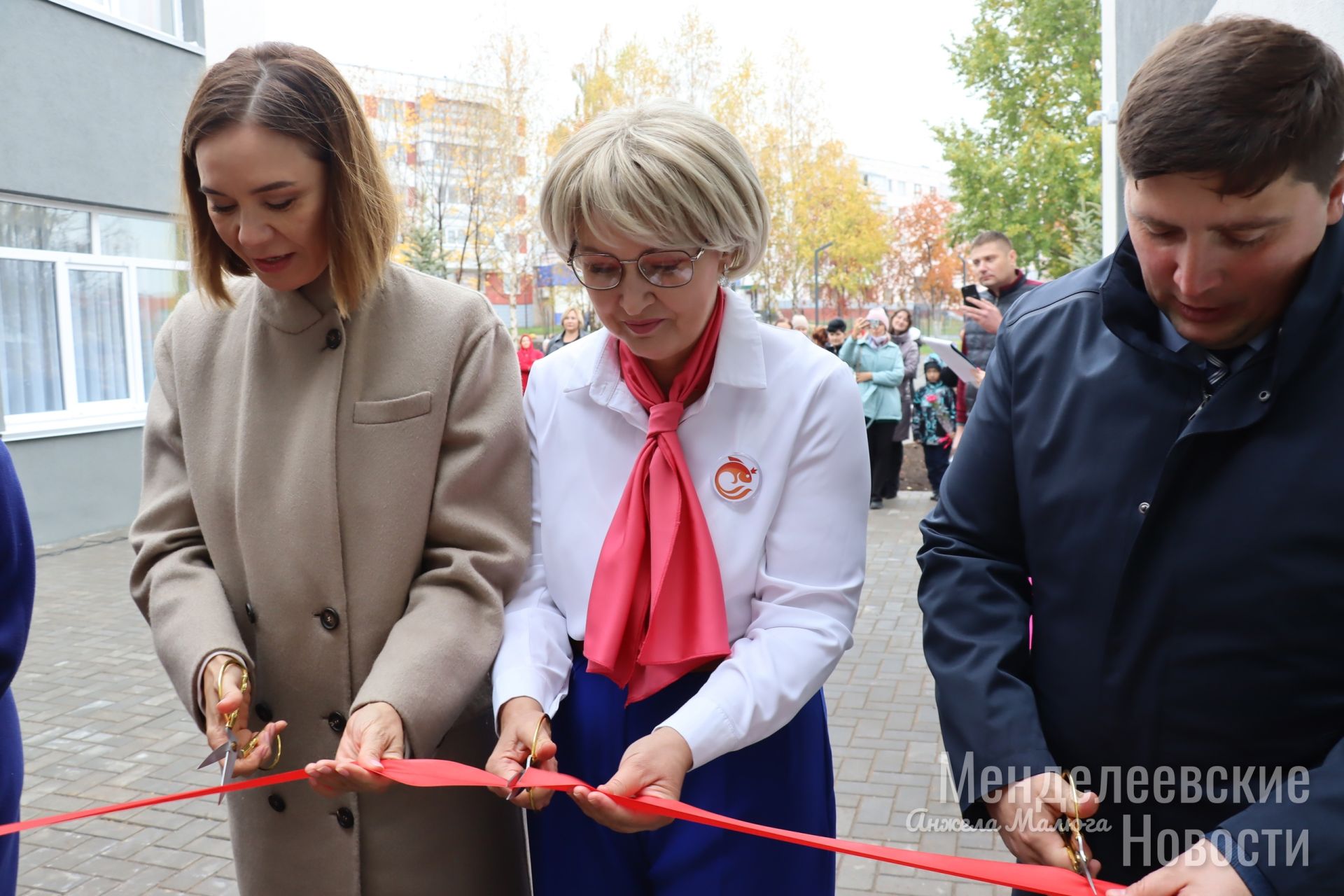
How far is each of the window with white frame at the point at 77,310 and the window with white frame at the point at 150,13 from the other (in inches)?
83.8

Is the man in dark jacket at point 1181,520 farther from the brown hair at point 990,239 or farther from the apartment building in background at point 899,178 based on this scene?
the apartment building in background at point 899,178

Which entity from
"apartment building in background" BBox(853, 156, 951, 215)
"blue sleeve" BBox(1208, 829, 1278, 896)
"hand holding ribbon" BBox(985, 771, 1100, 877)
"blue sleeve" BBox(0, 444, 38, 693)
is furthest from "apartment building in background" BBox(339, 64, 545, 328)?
"apartment building in background" BBox(853, 156, 951, 215)

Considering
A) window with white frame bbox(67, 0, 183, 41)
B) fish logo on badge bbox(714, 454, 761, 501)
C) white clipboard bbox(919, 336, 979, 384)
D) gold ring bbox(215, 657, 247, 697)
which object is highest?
window with white frame bbox(67, 0, 183, 41)

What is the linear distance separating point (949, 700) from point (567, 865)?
0.73 metres

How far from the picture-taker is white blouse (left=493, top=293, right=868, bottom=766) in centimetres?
191

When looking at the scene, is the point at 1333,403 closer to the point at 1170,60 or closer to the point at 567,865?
the point at 1170,60

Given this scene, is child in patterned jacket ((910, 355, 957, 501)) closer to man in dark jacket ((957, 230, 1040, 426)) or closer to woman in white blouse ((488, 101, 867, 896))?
man in dark jacket ((957, 230, 1040, 426))

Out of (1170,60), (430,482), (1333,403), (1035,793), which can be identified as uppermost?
(1170,60)

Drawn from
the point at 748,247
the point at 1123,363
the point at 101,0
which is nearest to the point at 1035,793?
the point at 1123,363

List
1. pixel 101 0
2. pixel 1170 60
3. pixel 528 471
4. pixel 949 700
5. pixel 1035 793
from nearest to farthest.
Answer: pixel 1170 60, pixel 1035 793, pixel 949 700, pixel 528 471, pixel 101 0

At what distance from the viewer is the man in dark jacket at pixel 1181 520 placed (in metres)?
1.43

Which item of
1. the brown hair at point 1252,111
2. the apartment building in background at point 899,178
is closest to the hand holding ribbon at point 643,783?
the brown hair at point 1252,111

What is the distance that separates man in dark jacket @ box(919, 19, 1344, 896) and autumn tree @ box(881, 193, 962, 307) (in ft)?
192

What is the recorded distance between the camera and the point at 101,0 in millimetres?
11594
